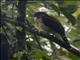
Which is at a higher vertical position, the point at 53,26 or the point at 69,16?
the point at 69,16

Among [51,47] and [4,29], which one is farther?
[51,47]

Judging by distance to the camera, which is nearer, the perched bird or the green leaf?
the green leaf

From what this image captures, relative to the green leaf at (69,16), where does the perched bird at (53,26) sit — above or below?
below

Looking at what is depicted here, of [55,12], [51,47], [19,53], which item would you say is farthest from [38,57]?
[55,12]

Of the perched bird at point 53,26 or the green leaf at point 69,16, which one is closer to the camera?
the green leaf at point 69,16

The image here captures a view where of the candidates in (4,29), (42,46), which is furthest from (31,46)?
(4,29)

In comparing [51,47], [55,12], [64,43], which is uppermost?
[55,12]

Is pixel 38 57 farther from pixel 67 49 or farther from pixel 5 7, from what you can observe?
pixel 5 7

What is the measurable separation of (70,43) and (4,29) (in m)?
0.38

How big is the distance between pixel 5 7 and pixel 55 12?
32cm

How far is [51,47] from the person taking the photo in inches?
66.2

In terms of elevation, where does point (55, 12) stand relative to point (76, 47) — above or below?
above

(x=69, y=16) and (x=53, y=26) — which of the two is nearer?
(x=69, y=16)

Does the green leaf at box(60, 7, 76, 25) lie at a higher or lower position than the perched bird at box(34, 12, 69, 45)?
higher
